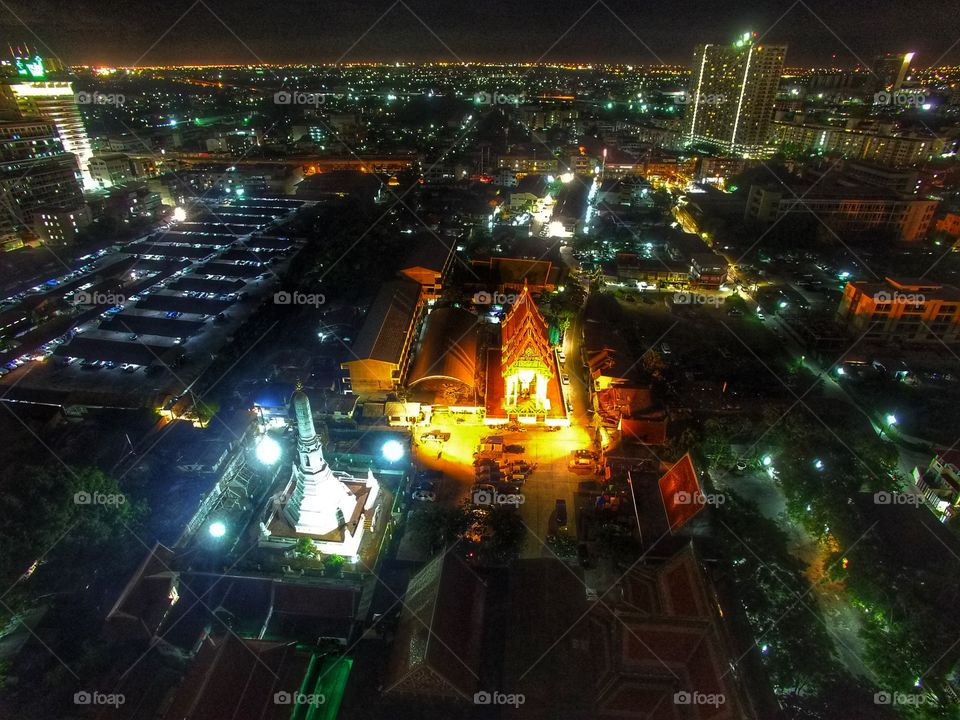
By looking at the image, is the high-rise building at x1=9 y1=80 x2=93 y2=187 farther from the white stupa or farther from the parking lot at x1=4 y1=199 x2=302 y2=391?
the white stupa

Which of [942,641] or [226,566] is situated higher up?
[226,566]

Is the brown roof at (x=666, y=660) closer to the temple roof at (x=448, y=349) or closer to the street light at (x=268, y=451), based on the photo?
the temple roof at (x=448, y=349)

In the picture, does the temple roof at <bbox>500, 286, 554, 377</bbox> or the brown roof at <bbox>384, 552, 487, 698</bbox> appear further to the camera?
the temple roof at <bbox>500, 286, 554, 377</bbox>

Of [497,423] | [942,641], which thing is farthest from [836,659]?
[497,423]

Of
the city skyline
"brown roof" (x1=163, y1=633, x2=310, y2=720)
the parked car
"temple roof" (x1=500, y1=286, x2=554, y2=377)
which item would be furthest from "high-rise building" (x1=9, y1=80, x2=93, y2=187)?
the parked car

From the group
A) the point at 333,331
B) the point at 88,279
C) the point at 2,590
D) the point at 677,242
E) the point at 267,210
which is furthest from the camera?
the point at 267,210

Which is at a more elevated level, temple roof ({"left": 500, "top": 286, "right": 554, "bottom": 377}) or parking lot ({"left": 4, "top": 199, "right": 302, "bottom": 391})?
parking lot ({"left": 4, "top": 199, "right": 302, "bottom": 391})

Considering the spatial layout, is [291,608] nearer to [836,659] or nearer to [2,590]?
[2,590]

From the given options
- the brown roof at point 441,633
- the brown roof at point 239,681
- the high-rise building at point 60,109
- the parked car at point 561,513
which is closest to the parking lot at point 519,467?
the parked car at point 561,513
